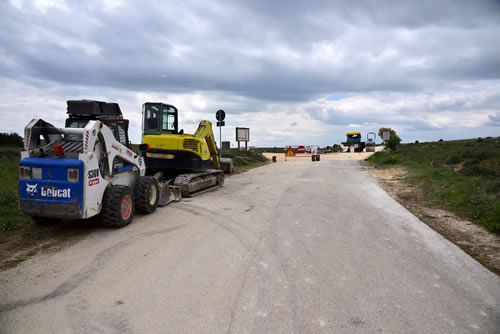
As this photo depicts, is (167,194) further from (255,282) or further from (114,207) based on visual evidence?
(255,282)

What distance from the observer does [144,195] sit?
8.73m

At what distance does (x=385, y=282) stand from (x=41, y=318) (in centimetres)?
400

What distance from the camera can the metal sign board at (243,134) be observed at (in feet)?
111

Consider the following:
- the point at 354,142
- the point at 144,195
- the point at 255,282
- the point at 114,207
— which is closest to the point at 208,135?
the point at 144,195

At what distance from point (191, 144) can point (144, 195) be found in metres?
3.45

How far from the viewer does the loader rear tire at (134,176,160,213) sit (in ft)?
28.6

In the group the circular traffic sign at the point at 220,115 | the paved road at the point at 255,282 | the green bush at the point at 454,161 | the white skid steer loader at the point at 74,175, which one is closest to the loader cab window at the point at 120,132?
the white skid steer loader at the point at 74,175

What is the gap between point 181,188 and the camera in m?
11.5

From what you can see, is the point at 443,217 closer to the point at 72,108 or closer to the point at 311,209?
the point at 311,209

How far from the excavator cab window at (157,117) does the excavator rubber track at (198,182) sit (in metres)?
1.66

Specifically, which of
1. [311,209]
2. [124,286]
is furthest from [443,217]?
[124,286]

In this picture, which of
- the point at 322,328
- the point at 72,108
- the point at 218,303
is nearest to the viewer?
the point at 322,328

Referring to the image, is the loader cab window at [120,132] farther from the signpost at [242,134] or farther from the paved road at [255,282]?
the signpost at [242,134]

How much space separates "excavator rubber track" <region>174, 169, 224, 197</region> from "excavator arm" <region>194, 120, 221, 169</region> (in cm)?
72
